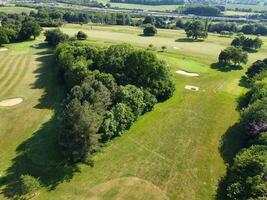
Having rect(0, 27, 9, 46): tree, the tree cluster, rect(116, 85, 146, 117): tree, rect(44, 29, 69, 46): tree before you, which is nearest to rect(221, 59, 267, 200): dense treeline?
rect(116, 85, 146, 117): tree

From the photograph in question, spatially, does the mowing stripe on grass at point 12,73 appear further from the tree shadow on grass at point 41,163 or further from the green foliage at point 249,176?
the green foliage at point 249,176

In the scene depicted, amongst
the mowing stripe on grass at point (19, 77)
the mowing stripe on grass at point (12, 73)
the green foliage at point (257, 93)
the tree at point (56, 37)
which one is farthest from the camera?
the tree at point (56, 37)

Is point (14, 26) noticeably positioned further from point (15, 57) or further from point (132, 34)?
point (132, 34)

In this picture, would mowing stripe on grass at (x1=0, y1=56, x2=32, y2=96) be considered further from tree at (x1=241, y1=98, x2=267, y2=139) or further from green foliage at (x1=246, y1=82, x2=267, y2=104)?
green foliage at (x1=246, y1=82, x2=267, y2=104)

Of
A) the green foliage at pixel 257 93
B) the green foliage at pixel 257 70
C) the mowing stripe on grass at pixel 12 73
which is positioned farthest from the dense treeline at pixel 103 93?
the green foliage at pixel 257 70

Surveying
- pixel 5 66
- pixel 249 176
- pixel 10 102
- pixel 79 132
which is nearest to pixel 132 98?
pixel 79 132
